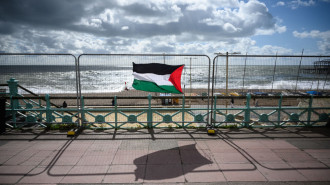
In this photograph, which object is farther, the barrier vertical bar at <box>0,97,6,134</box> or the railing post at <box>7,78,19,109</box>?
the railing post at <box>7,78,19,109</box>

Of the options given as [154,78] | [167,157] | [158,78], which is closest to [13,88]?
[154,78]

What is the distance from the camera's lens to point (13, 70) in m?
7.41

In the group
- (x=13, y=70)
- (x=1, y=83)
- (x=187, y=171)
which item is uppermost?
(x=13, y=70)

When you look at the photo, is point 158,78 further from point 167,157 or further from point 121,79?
point 121,79

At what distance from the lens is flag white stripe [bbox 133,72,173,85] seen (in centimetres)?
658

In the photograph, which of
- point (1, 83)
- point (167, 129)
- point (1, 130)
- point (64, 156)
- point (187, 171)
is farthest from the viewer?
point (1, 83)

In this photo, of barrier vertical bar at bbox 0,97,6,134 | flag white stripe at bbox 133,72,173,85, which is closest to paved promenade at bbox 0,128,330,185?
barrier vertical bar at bbox 0,97,6,134

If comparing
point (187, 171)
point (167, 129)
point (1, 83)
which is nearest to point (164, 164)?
point (187, 171)

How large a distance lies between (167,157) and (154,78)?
2.70 metres

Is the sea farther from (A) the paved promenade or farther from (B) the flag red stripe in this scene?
(A) the paved promenade

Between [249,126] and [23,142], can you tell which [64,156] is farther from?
[249,126]

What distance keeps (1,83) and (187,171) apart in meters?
A: 10.4

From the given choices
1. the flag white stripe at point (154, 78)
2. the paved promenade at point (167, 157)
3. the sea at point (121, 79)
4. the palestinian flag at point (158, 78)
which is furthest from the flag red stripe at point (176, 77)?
the paved promenade at point (167, 157)

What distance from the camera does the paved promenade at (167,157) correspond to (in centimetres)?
438
